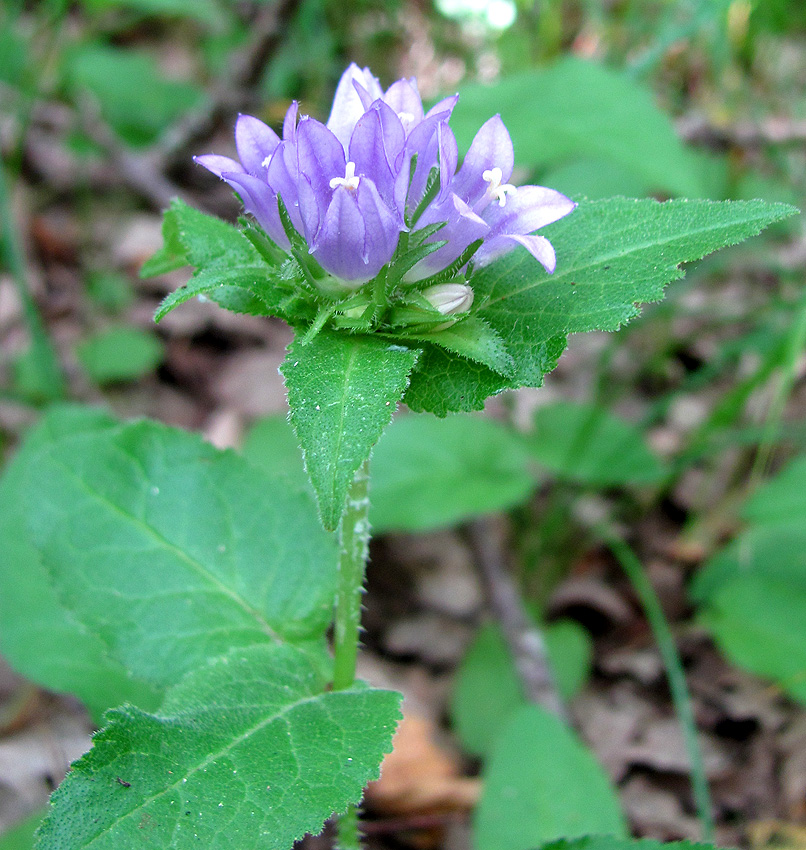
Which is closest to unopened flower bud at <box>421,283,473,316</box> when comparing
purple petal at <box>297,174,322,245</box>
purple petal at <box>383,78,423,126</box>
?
purple petal at <box>297,174,322,245</box>

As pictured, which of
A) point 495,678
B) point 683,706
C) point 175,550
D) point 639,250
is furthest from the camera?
point 495,678

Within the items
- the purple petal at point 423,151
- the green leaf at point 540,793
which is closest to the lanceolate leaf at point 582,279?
the purple petal at point 423,151

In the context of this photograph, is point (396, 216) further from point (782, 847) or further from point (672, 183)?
point (782, 847)

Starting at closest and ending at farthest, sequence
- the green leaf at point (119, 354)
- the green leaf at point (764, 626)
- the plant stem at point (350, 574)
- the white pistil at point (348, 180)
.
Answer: the white pistil at point (348, 180)
the plant stem at point (350, 574)
the green leaf at point (764, 626)
the green leaf at point (119, 354)

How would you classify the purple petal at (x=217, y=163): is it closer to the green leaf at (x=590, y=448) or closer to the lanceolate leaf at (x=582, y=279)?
the lanceolate leaf at (x=582, y=279)

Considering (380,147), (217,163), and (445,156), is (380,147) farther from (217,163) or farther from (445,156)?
(217,163)

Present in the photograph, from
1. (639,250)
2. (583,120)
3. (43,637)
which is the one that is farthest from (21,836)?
(583,120)
